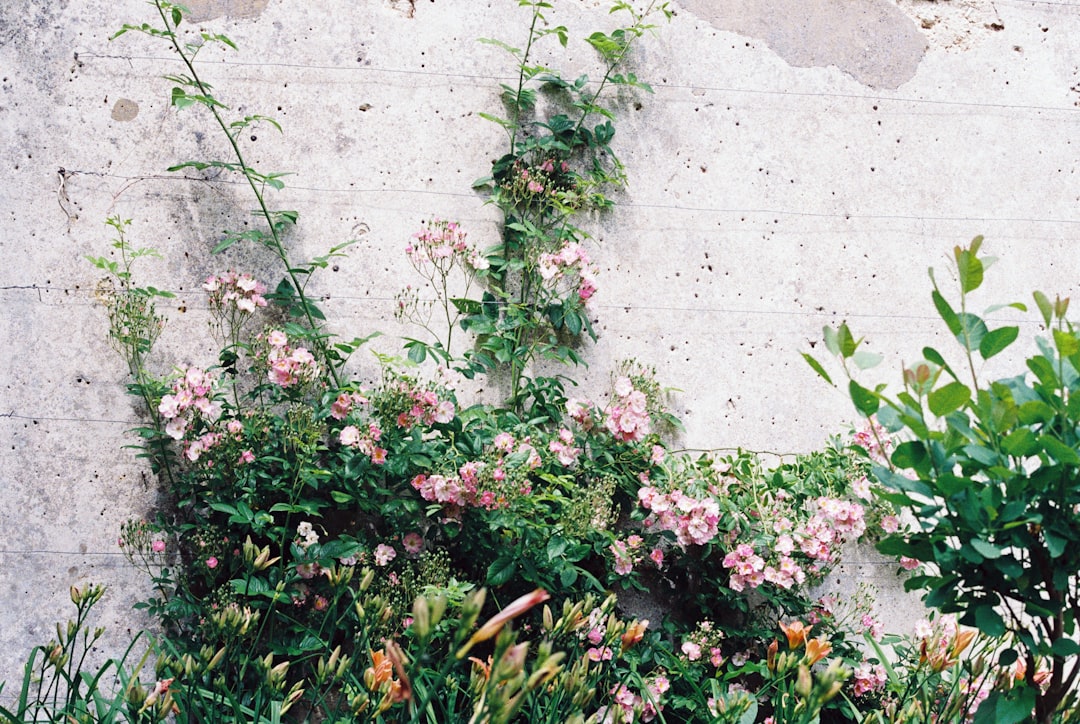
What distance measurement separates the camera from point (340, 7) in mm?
2326

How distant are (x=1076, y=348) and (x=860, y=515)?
116 cm

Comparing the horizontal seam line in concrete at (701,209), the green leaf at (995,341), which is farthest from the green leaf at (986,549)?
the horizontal seam line in concrete at (701,209)

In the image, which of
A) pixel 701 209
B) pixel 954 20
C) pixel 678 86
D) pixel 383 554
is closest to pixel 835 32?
pixel 954 20

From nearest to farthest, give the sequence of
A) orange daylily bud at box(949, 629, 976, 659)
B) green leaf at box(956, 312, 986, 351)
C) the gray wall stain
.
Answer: green leaf at box(956, 312, 986, 351) → orange daylily bud at box(949, 629, 976, 659) → the gray wall stain

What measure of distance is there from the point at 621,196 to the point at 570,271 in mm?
322

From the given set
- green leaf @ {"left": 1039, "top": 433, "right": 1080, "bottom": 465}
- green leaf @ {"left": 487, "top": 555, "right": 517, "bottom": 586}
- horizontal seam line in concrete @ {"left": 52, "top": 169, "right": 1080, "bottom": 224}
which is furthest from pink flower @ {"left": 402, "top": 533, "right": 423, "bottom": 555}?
green leaf @ {"left": 1039, "top": 433, "right": 1080, "bottom": 465}

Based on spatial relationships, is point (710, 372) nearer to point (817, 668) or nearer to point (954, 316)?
point (817, 668)

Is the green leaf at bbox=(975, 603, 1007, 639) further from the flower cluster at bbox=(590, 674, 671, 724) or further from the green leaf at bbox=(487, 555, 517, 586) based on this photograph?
the green leaf at bbox=(487, 555, 517, 586)

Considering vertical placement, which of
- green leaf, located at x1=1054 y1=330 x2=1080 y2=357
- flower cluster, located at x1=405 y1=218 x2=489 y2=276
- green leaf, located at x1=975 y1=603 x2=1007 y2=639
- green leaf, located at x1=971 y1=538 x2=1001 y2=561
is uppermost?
green leaf, located at x1=1054 y1=330 x2=1080 y2=357

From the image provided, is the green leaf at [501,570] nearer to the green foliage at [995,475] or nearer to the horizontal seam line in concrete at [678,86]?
the green foliage at [995,475]

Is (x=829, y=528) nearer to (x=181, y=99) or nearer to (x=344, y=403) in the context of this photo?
(x=344, y=403)

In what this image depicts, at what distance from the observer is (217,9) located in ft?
7.45

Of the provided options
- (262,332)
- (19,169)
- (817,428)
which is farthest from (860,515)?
(19,169)

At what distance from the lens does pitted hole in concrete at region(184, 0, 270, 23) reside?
7.43ft
